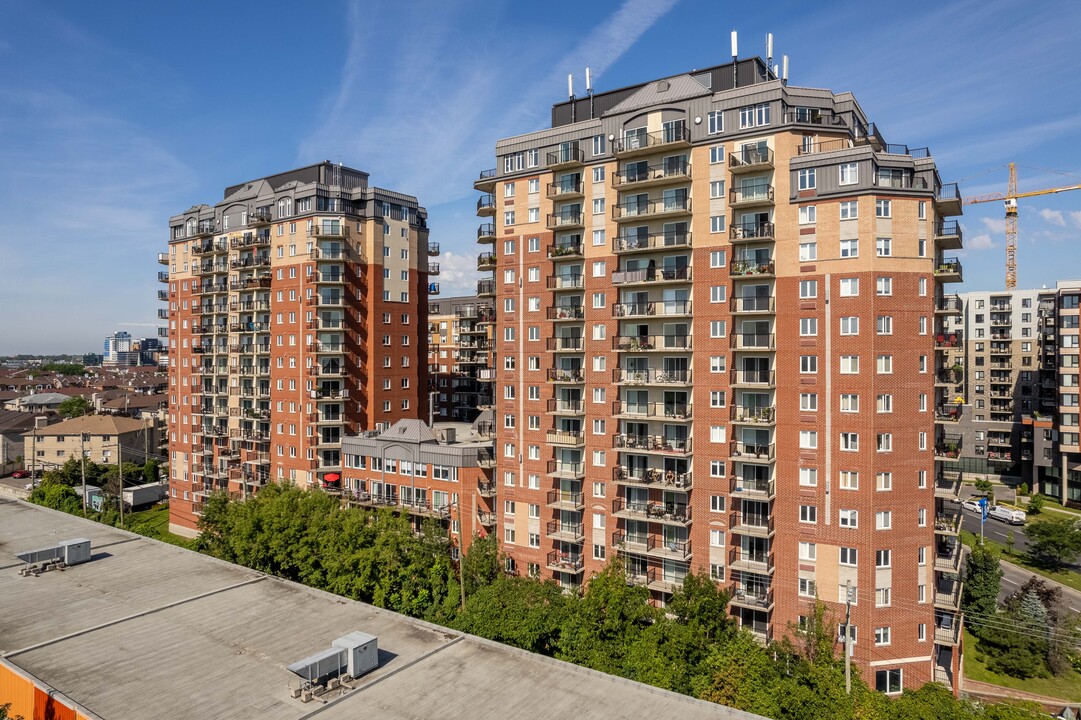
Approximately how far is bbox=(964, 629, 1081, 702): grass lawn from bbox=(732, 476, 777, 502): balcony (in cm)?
2323

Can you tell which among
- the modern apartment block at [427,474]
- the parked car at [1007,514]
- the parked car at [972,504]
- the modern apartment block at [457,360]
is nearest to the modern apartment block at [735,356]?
the modern apartment block at [427,474]

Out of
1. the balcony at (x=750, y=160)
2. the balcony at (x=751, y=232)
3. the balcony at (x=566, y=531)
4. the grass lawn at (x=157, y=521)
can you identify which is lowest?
the grass lawn at (x=157, y=521)

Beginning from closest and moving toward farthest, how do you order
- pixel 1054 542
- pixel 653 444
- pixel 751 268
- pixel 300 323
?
pixel 751 268
pixel 653 444
pixel 300 323
pixel 1054 542

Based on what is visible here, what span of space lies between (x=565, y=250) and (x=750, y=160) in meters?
15.6

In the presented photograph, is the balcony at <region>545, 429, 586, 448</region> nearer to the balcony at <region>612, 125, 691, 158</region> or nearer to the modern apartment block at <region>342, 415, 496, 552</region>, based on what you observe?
the modern apartment block at <region>342, 415, 496, 552</region>

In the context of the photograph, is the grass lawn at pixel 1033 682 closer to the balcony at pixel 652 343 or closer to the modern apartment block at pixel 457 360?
the balcony at pixel 652 343

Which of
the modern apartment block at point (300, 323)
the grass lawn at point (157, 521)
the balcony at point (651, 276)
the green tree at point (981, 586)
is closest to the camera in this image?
the balcony at point (651, 276)

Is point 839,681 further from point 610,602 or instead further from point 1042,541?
point 1042,541

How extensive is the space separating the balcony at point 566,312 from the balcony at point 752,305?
1210 cm

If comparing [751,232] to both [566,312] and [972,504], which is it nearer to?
[566,312]

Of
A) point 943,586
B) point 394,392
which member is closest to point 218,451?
point 394,392

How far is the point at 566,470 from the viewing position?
53.1 m

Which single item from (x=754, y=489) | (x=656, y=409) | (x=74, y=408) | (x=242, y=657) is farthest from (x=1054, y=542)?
(x=74, y=408)

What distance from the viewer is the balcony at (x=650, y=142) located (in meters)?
47.0
